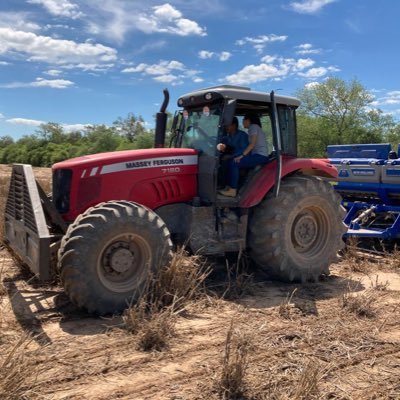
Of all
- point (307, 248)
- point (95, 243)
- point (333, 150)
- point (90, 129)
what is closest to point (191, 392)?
point (95, 243)

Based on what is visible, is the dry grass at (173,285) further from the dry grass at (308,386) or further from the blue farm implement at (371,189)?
the blue farm implement at (371,189)

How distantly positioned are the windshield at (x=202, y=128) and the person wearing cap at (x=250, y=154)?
36 centimetres

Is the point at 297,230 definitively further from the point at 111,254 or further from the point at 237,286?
the point at 111,254

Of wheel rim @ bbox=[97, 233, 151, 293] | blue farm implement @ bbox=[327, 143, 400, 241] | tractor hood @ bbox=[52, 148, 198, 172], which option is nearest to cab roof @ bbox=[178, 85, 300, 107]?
tractor hood @ bbox=[52, 148, 198, 172]

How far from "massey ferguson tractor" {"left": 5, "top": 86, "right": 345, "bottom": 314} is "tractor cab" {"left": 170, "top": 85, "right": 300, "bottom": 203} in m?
0.01

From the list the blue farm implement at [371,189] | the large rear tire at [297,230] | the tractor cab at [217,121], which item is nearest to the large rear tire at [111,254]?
the tractor cab at [217,121]

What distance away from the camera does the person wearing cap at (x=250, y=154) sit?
5980 mm

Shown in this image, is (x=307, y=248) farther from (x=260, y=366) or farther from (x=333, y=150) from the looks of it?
(x=333, y=150)

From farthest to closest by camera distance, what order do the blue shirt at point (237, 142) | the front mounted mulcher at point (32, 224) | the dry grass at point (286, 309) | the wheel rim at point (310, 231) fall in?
the wheel rim at point (310, 231), the blue shirt at point (237, 142), the dry grass at point (286, 309), the front mounted mulcher at point (32, 224)

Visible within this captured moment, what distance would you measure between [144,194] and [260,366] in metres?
2.63

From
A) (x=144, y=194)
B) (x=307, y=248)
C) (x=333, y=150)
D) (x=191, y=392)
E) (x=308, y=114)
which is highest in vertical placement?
(x=308, y=114)

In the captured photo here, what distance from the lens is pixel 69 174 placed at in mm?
5328

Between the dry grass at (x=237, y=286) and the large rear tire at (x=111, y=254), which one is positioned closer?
the large rear tire at (x=111, y=254)

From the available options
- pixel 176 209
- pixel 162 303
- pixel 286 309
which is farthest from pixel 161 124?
pixel 286 309
